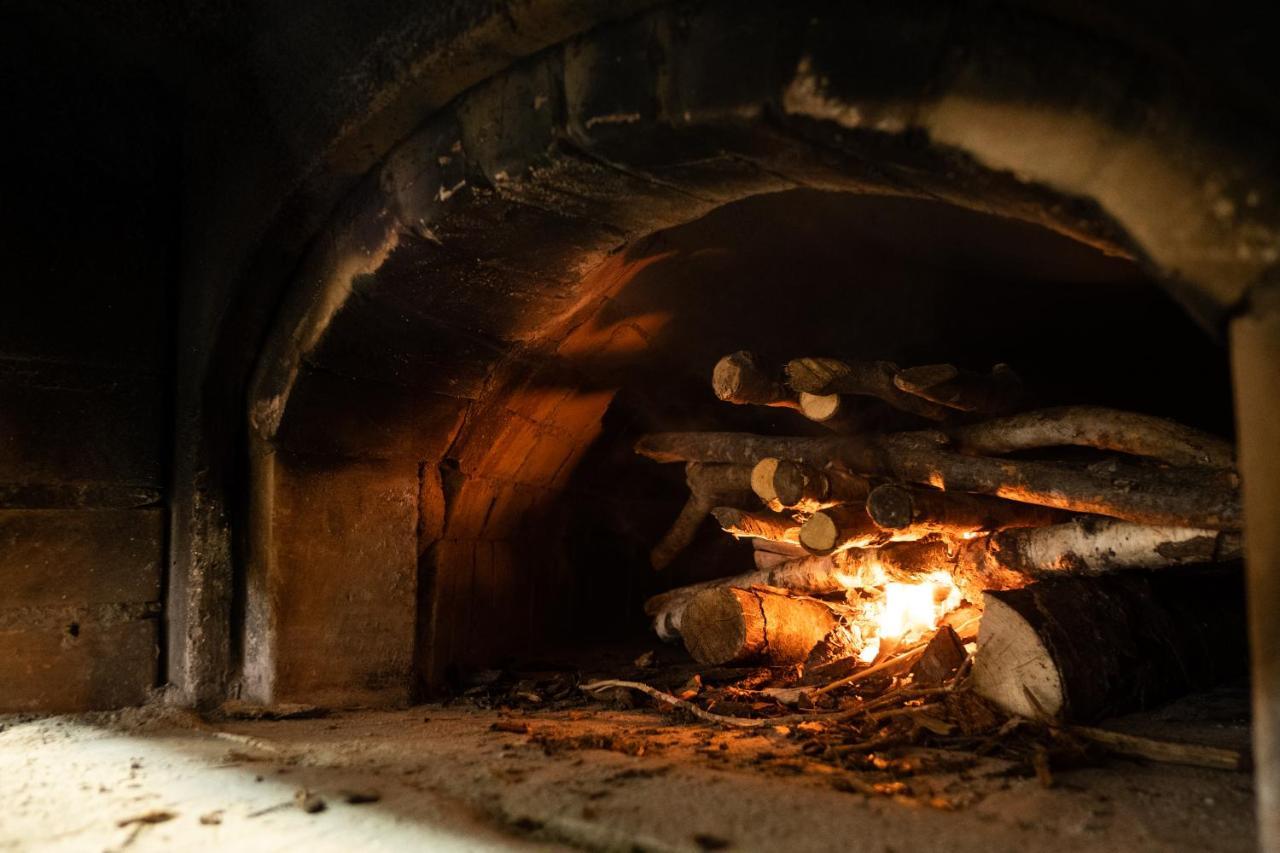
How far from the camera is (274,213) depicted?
3447 millimetres

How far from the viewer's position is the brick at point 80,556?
12.4 ft

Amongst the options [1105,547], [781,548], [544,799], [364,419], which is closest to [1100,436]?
[1105,547]

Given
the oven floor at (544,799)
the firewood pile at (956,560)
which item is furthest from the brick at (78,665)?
the firewood pile at (956,560)

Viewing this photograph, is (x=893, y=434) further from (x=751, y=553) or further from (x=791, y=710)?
(x=751, y=553)

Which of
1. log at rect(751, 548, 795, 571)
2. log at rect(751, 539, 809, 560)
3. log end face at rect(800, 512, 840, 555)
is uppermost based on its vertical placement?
log end face at rect(800, 512, 840, 555)

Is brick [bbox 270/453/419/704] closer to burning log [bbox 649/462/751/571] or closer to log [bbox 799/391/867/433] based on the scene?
burning log [bbox 649/462/751/571]

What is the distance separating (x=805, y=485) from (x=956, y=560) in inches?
36.3

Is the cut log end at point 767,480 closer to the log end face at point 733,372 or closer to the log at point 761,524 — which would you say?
the log end face at point 733,372

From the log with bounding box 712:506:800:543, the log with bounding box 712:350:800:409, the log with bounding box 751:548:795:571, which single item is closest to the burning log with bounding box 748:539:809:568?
the log with bounding box 751:548:795:571

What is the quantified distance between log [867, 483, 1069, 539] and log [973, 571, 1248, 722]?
1.44ft

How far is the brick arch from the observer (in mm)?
1768

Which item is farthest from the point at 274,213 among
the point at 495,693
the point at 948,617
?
the point at 948,617

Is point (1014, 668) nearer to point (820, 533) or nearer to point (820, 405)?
point (820, 533)

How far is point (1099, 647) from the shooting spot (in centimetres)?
321
